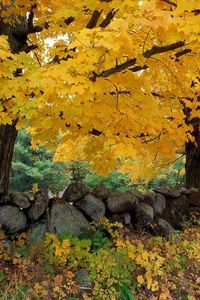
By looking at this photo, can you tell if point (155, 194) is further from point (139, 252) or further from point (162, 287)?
point (162, 287)

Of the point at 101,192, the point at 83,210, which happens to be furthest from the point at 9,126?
the point at 101,192

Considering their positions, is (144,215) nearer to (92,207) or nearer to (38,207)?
(92,207)

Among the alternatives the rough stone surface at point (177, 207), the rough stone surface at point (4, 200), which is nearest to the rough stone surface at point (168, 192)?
the rough stone surface at point (177, 207)

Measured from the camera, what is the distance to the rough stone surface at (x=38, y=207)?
6.70 meters

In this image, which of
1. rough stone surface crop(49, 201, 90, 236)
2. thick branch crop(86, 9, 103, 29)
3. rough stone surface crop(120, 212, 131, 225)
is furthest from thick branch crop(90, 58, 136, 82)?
rough stone surface crop(120, 212, 131, 225)

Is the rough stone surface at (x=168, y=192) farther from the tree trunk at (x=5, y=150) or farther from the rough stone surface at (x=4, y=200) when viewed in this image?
the rough stone surface at (x=4, y=200)

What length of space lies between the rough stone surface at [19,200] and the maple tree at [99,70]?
525 mm

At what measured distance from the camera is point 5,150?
7.20 meters

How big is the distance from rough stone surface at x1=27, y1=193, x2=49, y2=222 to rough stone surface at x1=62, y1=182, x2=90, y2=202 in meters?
0.59

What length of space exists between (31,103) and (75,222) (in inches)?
131

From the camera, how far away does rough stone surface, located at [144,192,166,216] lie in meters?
8.85

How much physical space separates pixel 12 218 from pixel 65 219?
1027 millimetres

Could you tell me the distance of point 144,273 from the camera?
547cm

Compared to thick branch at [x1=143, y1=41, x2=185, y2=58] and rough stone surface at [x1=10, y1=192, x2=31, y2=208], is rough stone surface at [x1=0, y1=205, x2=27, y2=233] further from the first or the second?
thick branch at [x1=143, y1=41, x2=185, y2=58]
